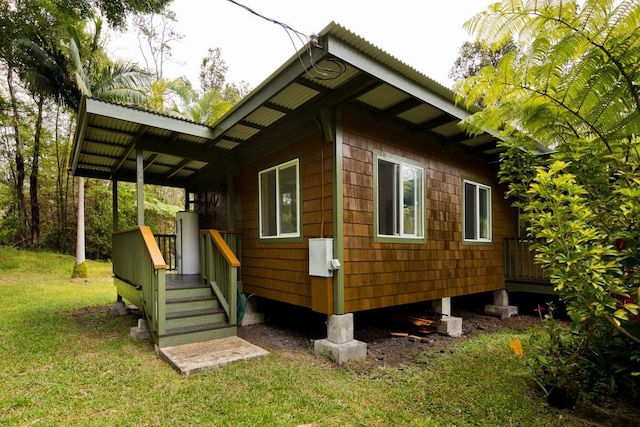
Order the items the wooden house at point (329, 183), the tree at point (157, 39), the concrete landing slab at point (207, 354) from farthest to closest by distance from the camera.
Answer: the tree at point (157, 39) < the wooden house at point (329, 183) < the concrete landing slab at point (207, 354)

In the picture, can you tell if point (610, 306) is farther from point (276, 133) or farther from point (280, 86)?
point (276, 133)

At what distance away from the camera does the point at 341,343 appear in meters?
4.22

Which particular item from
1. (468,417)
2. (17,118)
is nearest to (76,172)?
(468,417)

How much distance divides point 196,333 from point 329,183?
8.53 feet

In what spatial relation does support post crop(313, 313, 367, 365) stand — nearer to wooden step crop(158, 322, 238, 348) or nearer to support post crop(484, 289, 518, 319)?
wooden step crop(158, 322, 238, 348)

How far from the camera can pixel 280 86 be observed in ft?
12.7

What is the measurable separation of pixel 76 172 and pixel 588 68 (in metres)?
8.26

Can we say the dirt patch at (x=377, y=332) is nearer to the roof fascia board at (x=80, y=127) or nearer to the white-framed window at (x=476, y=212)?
the white-framed window at (x=476, y=212)

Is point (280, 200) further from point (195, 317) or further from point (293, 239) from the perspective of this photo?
point (195, 317)

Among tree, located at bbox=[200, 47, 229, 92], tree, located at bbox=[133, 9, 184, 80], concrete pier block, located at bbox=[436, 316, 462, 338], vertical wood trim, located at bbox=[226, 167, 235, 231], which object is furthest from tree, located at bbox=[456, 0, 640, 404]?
tree, located at bbox=[133, 9, 184, 80]

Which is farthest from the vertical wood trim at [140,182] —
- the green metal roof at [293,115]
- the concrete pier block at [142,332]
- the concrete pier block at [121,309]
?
the concrete pier block at [121,309]

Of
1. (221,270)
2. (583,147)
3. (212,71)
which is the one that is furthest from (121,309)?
(212,71)

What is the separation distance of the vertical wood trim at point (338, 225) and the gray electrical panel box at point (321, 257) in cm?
8

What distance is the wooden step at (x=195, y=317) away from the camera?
178 inches
